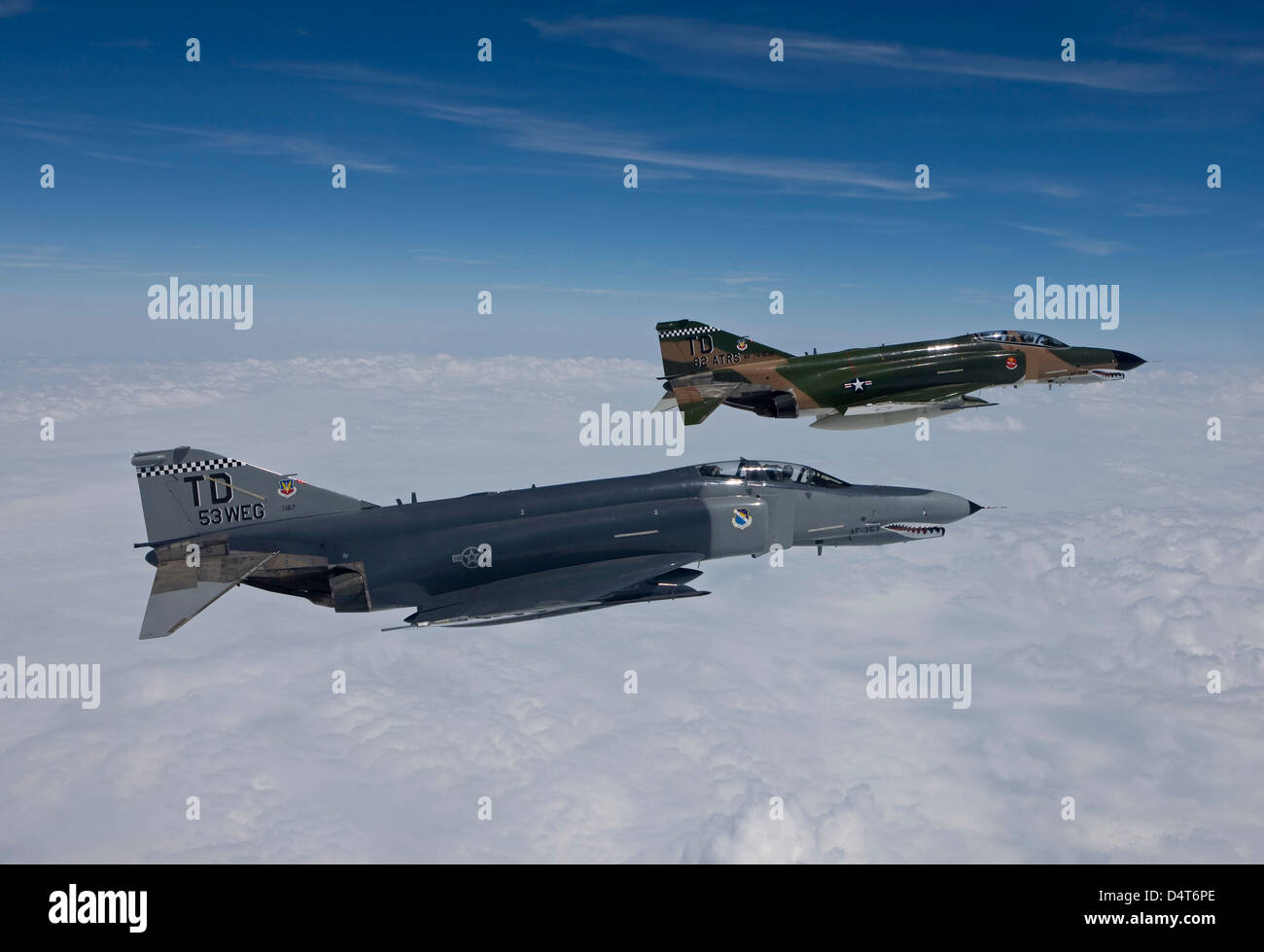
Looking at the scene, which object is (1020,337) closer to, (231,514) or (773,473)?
(773,473)

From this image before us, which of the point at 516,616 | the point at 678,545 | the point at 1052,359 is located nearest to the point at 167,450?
the point at 516,616

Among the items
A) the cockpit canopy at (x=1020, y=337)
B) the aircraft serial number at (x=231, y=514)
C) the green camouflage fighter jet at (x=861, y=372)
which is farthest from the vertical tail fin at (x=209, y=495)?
the cockpit canopy at (x=1020, y=337)

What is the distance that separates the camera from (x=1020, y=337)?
36.1 meters

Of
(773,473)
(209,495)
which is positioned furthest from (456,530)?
(773,473)

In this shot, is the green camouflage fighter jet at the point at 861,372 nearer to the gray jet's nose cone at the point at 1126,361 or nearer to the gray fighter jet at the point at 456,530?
the gray jet's nose cone at the point at 1126,361

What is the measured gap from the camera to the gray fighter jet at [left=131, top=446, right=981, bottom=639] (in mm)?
22016

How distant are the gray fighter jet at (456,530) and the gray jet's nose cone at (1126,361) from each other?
60.4 feet

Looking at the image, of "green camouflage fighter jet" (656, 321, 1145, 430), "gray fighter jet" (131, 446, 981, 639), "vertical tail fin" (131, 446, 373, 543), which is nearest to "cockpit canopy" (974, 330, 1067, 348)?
"green camouflage fighter jet" (656, 321, 1145, 430)

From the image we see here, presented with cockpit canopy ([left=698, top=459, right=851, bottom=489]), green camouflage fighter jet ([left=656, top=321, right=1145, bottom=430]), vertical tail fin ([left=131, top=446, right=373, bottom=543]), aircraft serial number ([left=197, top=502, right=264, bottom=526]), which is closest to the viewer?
vertical tail fin ([left=131, top=446, right=373, bottom=543])

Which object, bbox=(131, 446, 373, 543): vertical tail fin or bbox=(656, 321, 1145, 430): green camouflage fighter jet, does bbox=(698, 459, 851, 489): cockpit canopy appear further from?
bbox=(131, 446, 373, 543): vertical tail fin

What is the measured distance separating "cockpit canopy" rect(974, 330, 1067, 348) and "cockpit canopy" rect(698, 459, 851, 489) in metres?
16.6

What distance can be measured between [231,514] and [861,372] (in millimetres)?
24267

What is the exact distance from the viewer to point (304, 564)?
2216 cm

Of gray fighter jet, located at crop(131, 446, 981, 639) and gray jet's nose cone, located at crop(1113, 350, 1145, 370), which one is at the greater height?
gray jet's nose cone, located at crop(1113, 350, 1145, 370)
